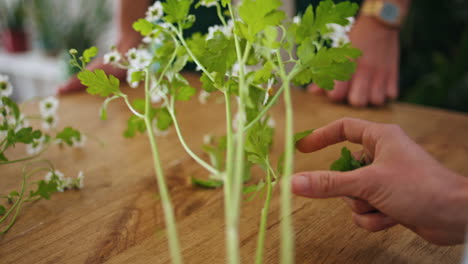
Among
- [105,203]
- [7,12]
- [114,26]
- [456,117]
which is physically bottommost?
[456,117]

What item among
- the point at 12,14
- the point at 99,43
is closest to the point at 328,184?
the point at 99,43

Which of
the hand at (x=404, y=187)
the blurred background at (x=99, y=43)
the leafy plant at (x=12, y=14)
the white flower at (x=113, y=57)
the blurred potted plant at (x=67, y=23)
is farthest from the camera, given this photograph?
the leafy plant at (x=12, y=14)

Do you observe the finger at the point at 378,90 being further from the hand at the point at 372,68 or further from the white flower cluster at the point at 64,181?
the white flower cluster at the point at 64,181

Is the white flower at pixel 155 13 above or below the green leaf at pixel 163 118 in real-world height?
above

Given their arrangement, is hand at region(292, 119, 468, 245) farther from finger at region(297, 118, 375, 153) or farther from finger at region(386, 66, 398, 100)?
finger at region(386, 66, 398, 100)

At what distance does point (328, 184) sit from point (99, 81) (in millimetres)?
311

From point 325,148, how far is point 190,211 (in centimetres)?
21

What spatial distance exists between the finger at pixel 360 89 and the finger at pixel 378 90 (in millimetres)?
16

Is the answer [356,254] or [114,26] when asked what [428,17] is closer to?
[356,254]

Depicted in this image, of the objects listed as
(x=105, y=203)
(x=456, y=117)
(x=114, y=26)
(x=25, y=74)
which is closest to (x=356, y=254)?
(x=105, y=203)

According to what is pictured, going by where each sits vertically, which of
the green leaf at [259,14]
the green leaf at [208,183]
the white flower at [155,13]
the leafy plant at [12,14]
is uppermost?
the leafy plant at [12,14]

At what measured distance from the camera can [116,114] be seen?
3.24 ft

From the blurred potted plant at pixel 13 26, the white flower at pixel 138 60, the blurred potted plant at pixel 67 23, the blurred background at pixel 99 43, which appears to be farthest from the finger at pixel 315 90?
the blurred potted plant at pixel 13 26

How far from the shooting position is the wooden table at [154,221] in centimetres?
48
